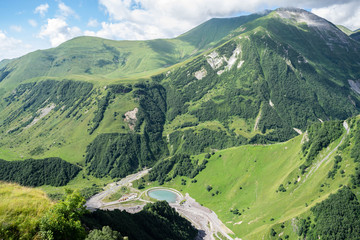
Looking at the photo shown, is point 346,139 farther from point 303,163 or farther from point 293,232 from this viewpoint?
point 293,232

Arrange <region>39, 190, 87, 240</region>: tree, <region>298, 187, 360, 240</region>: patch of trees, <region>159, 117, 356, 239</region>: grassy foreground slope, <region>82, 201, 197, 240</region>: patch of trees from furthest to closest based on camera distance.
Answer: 1. <region>159, 117, 356, 239</region>: grassy foreground slope
2. <region>298, 187, 360, 240</region>: patch of trees
3. <region>82, 201, 197, 240</region>: patch of trees
4. <region>39, 190, 87, 240</region>: tree

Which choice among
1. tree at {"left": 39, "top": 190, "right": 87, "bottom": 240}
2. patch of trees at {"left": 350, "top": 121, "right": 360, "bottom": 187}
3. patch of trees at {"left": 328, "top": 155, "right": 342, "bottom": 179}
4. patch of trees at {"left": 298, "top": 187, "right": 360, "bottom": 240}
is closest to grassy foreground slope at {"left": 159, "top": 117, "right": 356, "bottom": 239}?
patch of trees at {"left": 328, "top": 155, "right": 342, "bottom": 179}

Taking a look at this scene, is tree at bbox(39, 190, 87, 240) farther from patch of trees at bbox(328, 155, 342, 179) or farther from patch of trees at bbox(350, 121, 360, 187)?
patch of trees at bbox(328, 155, 342, 179)

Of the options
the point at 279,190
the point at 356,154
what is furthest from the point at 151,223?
the point at 356,154

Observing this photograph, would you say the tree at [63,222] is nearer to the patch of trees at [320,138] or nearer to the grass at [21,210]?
the grass at [21,210]

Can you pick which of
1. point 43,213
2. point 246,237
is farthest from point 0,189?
point 246,237

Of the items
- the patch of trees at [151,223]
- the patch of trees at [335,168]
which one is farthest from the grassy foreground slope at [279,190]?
the patch of trees at [151,223]

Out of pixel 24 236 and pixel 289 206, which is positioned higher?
pixel 24 236
